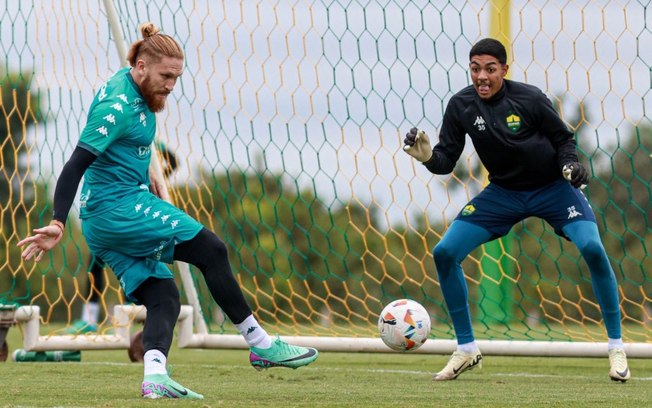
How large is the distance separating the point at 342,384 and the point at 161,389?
1304 millimetres

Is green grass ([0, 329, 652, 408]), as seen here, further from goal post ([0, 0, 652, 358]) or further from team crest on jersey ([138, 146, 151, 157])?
team crest on jersey ([138, 146, 151, 157])

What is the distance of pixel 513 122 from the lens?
6.55 metres

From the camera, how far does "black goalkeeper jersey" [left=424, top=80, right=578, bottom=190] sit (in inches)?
255

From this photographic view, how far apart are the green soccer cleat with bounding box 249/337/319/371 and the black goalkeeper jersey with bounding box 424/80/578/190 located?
5.32 feet

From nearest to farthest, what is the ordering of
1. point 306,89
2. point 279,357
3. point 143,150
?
point 143,150 → point 279,357 → point 306,89

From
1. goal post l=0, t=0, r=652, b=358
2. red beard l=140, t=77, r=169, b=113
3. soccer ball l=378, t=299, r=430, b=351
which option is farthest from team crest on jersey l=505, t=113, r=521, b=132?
red beard l=140, t=77, r=169, b=113

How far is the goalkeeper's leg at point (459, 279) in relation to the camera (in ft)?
21.6

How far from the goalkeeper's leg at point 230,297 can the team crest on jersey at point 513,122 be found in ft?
6.02

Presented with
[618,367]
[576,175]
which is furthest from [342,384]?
[576,175]

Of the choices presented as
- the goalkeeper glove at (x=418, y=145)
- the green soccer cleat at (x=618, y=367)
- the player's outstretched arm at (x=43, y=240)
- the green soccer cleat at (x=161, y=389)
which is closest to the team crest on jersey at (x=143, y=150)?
the player's outstretched arm at (x=43, y=240)

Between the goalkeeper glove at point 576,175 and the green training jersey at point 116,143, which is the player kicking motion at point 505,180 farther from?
the green training jersey at point 116,143

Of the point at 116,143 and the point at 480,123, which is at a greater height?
the point at 116,143

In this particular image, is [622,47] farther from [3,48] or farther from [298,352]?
[3,48]

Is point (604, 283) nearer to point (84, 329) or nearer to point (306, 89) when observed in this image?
point (306, 89)
